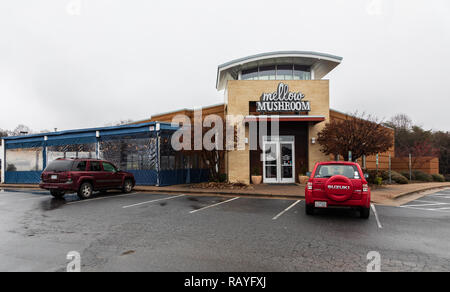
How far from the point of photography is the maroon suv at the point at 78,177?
36.7ft

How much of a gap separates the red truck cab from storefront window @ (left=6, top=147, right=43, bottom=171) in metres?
20.9

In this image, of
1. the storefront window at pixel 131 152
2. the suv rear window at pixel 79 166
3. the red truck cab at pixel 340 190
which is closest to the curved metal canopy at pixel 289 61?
the storefront window at pixel 131 152

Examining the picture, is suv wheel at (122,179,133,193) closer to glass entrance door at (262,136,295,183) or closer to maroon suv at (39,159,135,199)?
maroon suv at (39,159,135,199)

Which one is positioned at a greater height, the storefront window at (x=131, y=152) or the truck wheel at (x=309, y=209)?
the storefront window at (x=131, y=152)

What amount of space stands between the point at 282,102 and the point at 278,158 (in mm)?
3553

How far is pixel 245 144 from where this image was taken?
16.9 meters

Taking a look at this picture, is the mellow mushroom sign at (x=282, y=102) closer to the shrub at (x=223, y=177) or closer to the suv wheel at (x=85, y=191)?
the shrub at (x=223, y=177)

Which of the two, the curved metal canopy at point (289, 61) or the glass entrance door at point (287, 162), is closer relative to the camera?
the glass entrance door at point (287, 162)

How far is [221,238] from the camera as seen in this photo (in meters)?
5.54

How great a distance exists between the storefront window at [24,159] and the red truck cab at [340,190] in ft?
68.6

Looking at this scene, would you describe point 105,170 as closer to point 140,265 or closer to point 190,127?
point 190,127

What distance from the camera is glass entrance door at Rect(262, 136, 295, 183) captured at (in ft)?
55.8

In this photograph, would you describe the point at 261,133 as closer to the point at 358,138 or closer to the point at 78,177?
the point at 358,138

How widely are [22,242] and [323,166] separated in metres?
7.88
